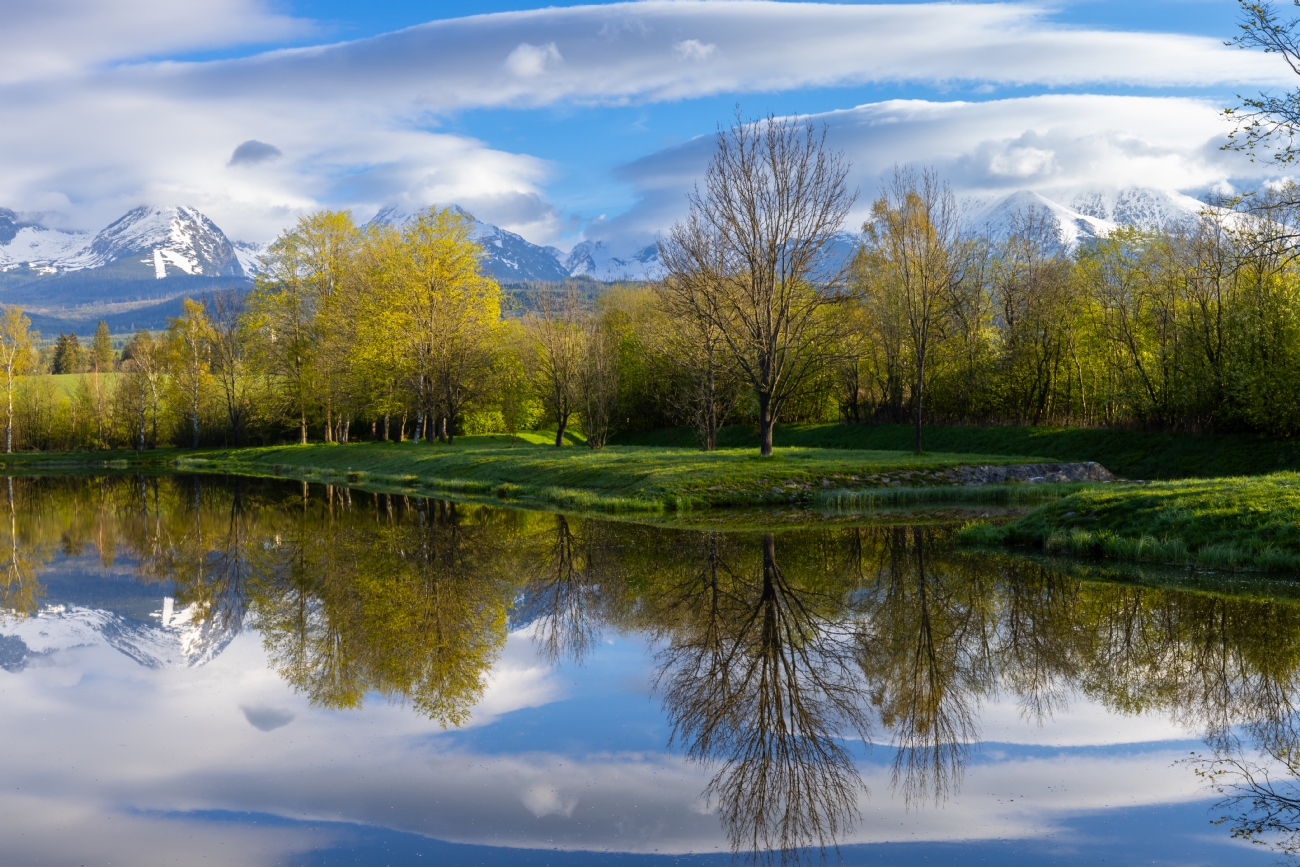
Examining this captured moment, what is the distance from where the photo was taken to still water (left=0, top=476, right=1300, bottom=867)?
20.0ft

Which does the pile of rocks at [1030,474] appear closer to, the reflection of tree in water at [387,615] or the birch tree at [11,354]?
the reflection of tree in water at [387,615]

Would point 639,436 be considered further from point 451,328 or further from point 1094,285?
point 1094,285

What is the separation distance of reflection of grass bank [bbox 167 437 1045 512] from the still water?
960 centimetres

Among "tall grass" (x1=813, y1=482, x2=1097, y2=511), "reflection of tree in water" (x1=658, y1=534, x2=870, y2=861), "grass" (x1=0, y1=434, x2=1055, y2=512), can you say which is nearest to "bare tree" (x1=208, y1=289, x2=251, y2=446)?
"grass" (x1=0, y1=434, x2=1055, y2=512)

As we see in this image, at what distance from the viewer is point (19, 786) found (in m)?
7.07

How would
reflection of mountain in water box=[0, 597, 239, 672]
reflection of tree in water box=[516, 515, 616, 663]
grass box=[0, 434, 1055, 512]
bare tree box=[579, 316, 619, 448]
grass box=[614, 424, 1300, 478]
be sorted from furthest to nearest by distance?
bare tree box=[579, 316, 619, 448], grass box=[614, 424, 1300, 478], grass box=[0, 434, 1055, 512], reflection of tree in water box=[516, 515, 616, 663], reflection of mountain in water box=[0, 597, 239, 672]

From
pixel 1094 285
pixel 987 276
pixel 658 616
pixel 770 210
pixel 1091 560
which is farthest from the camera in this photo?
pixel 987 276

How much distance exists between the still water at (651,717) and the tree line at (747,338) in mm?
9725

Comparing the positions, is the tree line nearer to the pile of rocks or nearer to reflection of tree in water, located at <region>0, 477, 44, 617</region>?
the pile of rocks

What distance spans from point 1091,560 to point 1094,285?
3125 centimetres

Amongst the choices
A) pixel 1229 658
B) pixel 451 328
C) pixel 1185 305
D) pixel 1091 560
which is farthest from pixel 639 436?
pixel 1229 658

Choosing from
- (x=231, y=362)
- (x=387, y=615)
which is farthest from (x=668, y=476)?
(x=231, y=362)

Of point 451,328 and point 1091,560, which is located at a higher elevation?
point 451,328

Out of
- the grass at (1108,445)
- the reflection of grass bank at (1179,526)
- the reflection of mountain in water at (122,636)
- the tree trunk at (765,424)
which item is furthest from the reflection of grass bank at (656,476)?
the reflection of mountain in water at (122,636)
